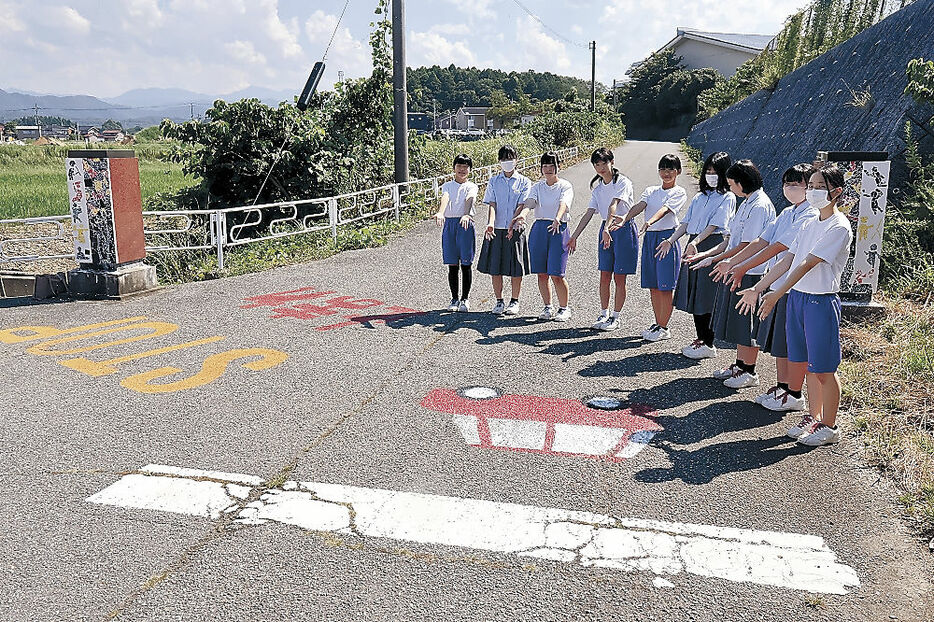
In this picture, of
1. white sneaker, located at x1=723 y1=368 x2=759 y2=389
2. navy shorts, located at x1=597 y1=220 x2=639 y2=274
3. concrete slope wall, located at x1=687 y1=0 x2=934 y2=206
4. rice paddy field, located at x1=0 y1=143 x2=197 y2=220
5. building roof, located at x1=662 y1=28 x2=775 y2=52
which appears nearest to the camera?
white sneaker, located at x1=723 y1=368 x2=759 y2=389

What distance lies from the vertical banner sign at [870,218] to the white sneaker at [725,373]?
5.88 ft

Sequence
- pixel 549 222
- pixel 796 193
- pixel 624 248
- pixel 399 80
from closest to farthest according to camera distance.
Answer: pixel 796 193 < pixel 624 248 < pixel 549 222 < pixel 399 80

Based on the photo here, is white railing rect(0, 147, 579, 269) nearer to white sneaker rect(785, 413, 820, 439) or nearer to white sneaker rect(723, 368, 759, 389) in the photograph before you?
white sneaker rect(723, 368, 759, 389)

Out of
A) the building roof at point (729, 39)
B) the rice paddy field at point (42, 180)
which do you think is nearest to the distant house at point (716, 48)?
the building roof at point (729, 39)

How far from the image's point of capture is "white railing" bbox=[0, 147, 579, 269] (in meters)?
11.0

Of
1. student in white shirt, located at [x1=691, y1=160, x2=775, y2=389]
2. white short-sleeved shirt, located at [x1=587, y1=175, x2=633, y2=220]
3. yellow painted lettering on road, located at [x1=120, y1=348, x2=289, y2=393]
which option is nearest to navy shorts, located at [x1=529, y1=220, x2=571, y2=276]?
white short-sleeved shirt, located at [x1=587, y1=175, x2=633, y2=220]

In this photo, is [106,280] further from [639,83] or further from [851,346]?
[639,83]

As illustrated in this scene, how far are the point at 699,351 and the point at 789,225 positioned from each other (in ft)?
6.40

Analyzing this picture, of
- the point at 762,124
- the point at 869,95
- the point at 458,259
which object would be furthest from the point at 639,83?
the point at 458,259

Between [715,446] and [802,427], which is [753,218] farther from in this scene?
[715,446]

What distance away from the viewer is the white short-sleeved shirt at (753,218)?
532 cm

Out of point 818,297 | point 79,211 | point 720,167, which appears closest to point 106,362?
point 79,211

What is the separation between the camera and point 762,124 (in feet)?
68.3

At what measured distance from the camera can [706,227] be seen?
5938 millimetres
